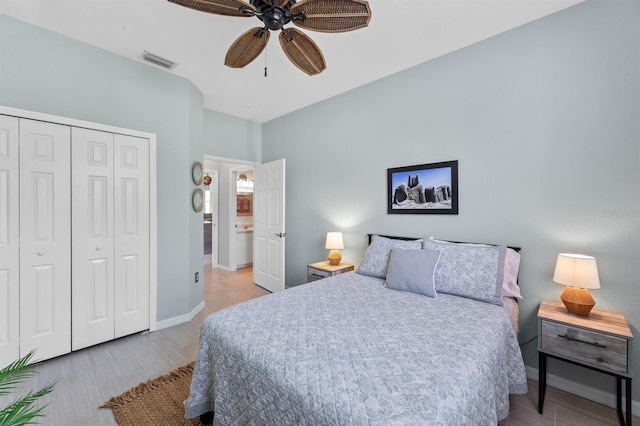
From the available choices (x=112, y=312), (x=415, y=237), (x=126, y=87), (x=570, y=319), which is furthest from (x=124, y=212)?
(x=570, y=319)

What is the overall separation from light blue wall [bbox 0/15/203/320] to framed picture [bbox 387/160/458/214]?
239 centimetres

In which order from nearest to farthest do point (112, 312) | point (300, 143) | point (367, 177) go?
1. point (112, 312)
2. point (367, 177)
3. point (300, 143)

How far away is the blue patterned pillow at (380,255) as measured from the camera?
8.65ft

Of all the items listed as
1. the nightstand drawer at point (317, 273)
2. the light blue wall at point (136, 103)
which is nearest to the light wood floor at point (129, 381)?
the light blue wall at point (136, 103)

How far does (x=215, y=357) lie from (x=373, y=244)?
1793mm

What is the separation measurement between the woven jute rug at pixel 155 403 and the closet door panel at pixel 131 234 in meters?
0.98

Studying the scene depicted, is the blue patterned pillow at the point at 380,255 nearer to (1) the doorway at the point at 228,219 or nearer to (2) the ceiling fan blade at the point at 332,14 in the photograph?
(2) the ceiling fan blade at the point at 332,14

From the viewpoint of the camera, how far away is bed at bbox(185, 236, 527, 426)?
42.1 inches

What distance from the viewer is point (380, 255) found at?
274 centimetres

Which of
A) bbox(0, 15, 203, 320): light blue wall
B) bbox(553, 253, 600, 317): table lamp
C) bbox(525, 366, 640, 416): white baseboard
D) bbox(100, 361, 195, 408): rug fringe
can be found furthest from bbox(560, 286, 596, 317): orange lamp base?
bbox(0, 15, 203, 320): light blue wall

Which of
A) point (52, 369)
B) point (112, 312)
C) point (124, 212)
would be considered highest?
point (124, 212)

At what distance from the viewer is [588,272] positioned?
6.00 ft

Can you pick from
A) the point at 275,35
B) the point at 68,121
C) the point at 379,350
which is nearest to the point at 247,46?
the point at 275,35

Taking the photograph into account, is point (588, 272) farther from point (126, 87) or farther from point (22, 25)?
point (22, 25)
